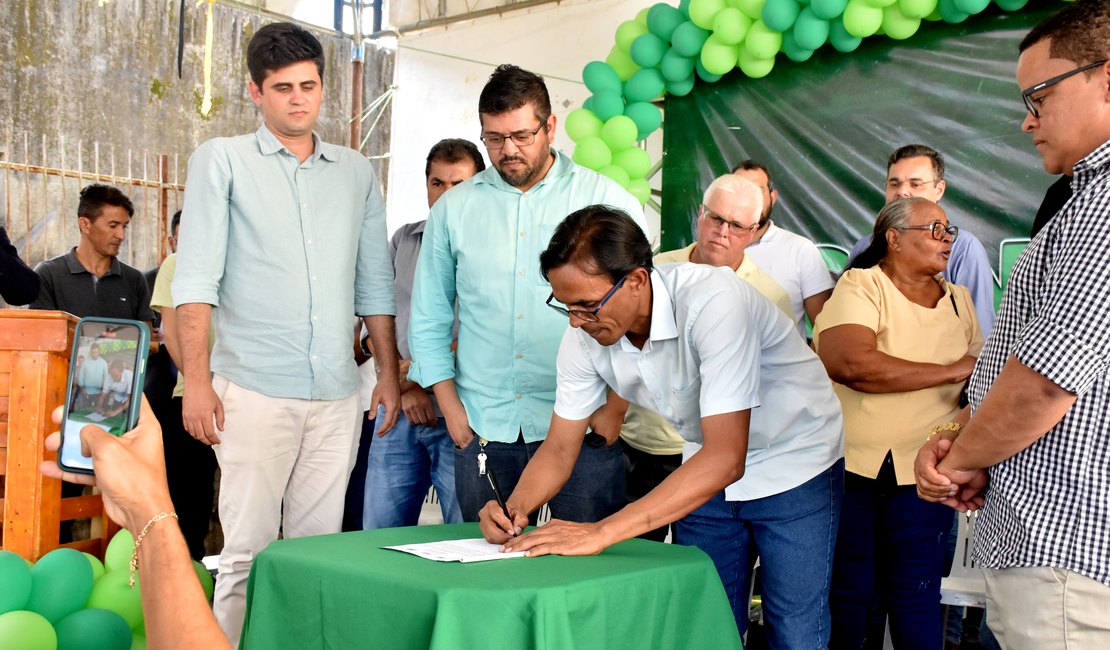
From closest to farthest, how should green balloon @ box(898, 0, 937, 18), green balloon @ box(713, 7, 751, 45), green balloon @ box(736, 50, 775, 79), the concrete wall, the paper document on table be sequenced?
the paper document on table
green balloon @ box(898, 0, 937, 18)
green balloon @ box(713, 7, 751, 45)
green balloon @ box(736, 50, 775, 79)
the concrete wall

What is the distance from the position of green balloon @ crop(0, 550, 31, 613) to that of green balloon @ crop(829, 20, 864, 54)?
11.8 feet

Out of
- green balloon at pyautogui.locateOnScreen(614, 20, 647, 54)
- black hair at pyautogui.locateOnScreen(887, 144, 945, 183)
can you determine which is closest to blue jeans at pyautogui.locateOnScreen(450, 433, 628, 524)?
black hair at pyautogui.locateOnScreen(887, 144, 945, 183)

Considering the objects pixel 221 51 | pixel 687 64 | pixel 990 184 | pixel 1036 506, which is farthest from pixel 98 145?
pixel 1036 506

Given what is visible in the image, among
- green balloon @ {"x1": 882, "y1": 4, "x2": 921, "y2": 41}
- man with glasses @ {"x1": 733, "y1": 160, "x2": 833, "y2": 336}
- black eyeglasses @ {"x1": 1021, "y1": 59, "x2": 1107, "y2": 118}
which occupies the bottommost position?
man with glasses @ {"x1": 733, "y1": 160, "x2": 833, "y2": 336}

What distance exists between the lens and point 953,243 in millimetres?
3385

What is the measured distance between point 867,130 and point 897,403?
6.66ft

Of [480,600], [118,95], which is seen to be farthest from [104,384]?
[118,95]

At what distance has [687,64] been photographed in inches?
186

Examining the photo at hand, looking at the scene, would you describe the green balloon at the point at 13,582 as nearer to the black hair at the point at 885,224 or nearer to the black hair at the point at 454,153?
the black hair at the point at 454,153

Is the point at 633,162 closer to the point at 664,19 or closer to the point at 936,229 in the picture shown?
the point at 664,19

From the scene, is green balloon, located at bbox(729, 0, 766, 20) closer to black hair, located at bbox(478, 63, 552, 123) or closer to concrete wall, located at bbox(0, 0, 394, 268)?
black hair, located at bbox(478, 63, 552, 123)

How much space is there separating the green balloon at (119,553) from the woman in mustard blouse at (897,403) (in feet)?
6.59

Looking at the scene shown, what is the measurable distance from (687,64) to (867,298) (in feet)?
7.22

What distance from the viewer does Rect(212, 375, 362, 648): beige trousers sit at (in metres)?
2.62
